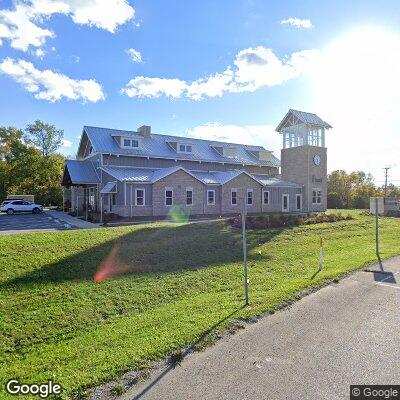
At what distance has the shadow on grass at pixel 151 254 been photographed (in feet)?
34.2

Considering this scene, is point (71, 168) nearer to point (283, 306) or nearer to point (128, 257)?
point (128, 257)

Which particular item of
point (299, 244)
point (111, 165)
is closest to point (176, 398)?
point (299, 244)

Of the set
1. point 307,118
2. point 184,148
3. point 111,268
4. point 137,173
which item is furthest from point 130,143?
point 111,268

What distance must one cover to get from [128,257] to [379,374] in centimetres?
927

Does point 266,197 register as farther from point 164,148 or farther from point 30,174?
point 30,174

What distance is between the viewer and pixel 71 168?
30.9 metres

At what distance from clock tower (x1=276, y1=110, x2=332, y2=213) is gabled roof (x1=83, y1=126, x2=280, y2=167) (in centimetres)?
341

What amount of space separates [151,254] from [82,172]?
66.7 feet

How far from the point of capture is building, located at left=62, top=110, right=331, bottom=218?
28.5 metres

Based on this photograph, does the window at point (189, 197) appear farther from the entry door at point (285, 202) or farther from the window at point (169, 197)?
the entry door at point (285, 202)

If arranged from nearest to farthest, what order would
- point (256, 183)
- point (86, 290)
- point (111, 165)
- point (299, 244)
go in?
point (86, 290) < point (299, 244) < point (111, 165) < point (256, 183)

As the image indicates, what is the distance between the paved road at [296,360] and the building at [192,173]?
2160cm

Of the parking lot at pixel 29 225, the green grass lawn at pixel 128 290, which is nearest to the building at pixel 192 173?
the parking lot at pixel 29 225

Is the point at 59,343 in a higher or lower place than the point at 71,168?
lower
